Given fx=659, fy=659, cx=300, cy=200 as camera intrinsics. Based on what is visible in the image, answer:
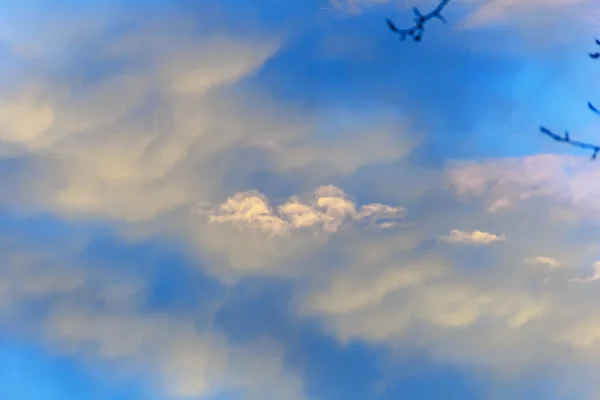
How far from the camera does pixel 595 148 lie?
8.27 m

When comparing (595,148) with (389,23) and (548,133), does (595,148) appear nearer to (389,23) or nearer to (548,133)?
(548,133)

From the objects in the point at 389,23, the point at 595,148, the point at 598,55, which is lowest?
the point at 595,148

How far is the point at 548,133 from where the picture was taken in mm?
8578

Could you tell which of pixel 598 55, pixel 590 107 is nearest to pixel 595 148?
pixel 590 107

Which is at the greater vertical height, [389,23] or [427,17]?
[389,23]

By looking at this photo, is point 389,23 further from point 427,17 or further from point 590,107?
point 590,107

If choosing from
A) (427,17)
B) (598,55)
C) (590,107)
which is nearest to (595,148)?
(590,107)

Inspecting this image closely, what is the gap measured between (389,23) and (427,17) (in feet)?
2.74

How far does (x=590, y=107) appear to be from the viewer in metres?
8.30

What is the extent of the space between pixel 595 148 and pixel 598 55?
4.50ft

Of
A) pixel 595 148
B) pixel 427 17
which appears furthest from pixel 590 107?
pixel 427 17

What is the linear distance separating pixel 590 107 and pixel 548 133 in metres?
0.59

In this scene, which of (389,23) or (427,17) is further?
(389,23)

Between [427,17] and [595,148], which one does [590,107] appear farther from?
[427,17]
